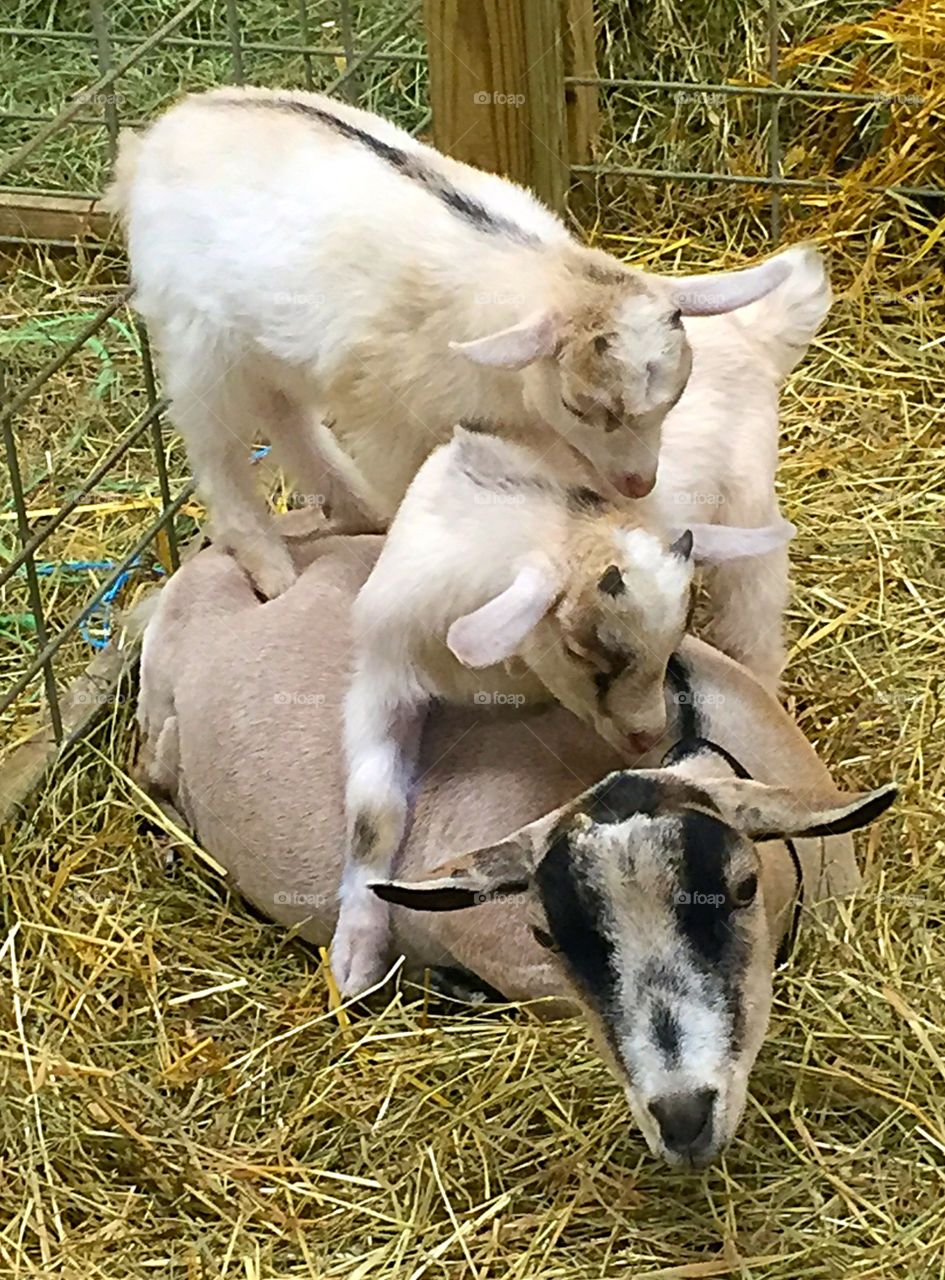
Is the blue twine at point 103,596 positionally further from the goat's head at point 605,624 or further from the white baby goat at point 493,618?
the goat's head at point 605,624

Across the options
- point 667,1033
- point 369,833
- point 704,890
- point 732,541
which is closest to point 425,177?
point 732,541

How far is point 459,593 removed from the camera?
3.30 meters

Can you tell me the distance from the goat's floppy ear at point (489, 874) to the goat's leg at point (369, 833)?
20.2 inches

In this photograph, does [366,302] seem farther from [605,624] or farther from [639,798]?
[639,798]

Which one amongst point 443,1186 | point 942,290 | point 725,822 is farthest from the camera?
point 942,290

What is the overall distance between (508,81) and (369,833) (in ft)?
8.49

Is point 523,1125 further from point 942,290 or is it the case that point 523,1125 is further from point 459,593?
point 942,290

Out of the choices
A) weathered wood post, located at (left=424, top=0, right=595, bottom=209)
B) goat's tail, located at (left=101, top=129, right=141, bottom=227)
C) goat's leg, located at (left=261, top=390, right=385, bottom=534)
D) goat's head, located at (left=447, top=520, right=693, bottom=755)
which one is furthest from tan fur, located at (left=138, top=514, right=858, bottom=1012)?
weathered wood post, located at (left=424, top=0, right=595, bottom=209)

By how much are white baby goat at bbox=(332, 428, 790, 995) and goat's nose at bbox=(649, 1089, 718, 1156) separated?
30.5 inches

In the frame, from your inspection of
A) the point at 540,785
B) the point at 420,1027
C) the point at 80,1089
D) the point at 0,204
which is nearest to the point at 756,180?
the point at 0,204

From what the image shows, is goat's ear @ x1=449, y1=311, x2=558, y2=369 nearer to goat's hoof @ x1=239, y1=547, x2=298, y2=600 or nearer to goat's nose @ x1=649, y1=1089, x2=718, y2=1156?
goat's hoof @ x1=239, y1=547, x2=298, y2=600

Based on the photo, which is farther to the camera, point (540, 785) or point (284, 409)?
point (284, 409)

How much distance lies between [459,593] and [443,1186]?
3.29 feet

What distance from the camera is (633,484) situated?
3355 millimetres
